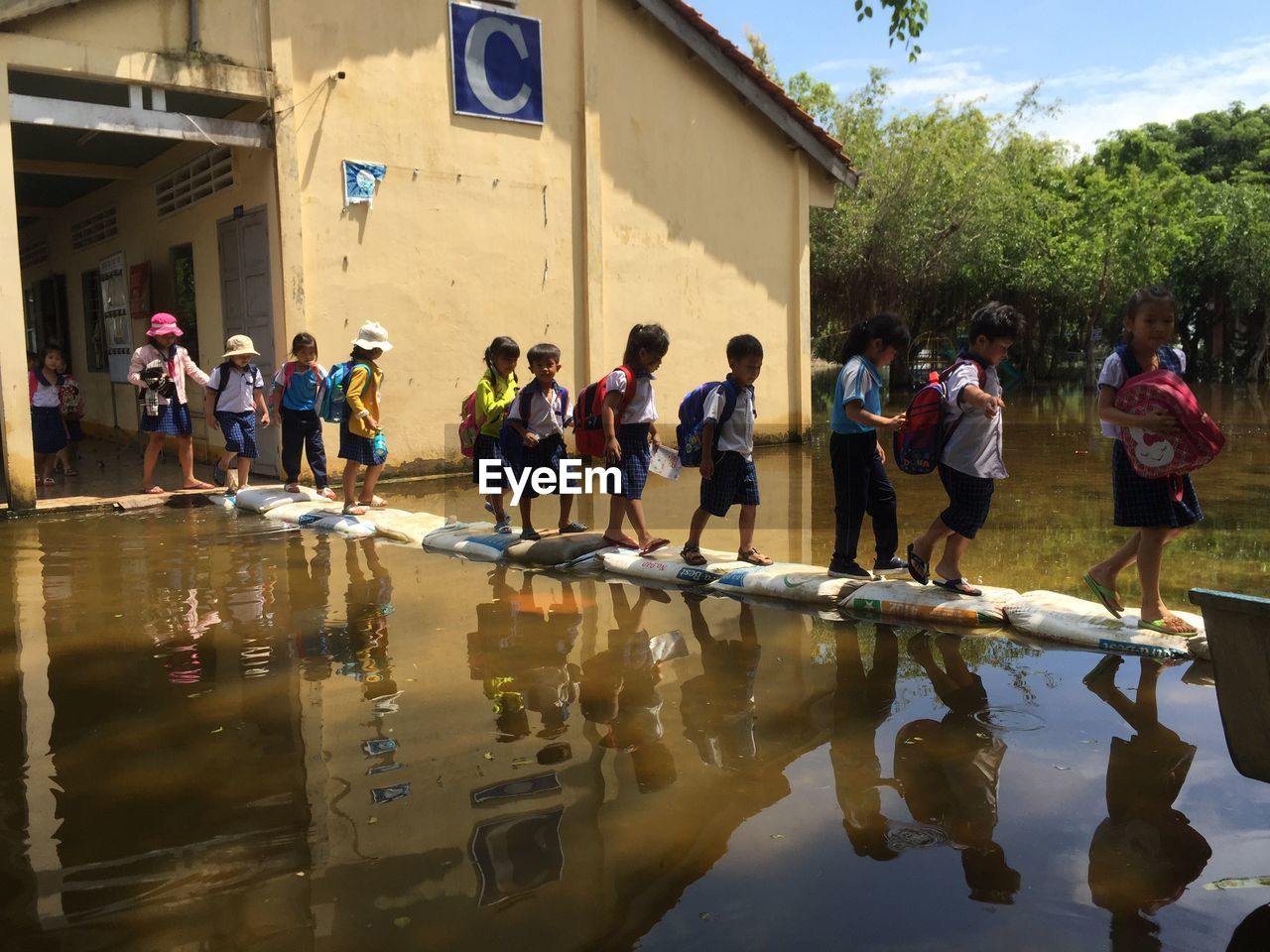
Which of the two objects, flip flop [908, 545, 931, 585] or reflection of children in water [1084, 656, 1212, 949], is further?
flip flop [908, 545, 931, 585]

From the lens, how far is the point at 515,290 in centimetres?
1186

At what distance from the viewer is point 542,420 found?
7.00 m

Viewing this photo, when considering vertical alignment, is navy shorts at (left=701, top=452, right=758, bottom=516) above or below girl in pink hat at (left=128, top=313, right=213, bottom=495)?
below

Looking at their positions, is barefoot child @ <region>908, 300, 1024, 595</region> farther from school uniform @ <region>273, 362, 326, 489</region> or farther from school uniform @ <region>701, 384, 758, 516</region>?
school uniform @ <region>273, 362, 326, 489</region>

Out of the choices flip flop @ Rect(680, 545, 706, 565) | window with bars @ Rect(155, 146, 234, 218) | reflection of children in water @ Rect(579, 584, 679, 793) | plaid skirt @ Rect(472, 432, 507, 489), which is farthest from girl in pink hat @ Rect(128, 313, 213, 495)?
reflection of children in water @ Rect(579, 584, 679, 793)

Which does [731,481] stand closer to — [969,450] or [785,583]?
[785,583]

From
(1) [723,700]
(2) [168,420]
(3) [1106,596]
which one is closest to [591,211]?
(2) [168,420]

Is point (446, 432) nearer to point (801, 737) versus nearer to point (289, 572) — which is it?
point (289, 572)

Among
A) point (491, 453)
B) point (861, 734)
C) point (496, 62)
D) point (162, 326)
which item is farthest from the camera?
point (496, 62)

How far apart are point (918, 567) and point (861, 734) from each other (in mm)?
1858

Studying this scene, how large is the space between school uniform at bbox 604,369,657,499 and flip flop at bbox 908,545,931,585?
5.95 ft

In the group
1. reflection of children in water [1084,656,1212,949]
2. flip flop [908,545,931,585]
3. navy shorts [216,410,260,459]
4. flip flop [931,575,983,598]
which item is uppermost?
navy shorts [216,410,260,459]

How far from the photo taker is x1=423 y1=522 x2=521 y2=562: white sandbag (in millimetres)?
7012

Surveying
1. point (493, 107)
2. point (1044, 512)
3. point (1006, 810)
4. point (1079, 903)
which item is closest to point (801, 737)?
point (1006, 810)
